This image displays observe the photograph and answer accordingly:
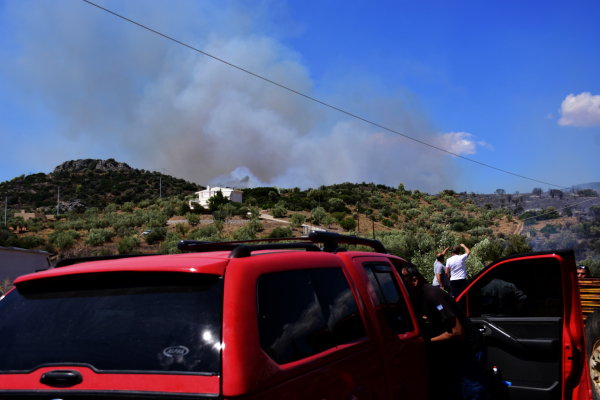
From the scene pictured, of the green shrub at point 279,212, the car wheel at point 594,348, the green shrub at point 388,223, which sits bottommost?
the car wheel at point 594,348

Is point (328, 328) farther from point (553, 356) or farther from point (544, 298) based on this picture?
point (544, 298)

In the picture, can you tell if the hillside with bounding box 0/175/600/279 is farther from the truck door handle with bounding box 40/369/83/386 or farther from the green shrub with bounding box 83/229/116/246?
the truck door handle with bounding box 40/369/83/386

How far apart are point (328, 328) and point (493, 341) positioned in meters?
3.12

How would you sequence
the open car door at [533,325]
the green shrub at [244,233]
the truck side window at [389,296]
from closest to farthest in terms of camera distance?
the truck side window at [389,296] → the open car door at [533,325] → the green shrub at [244,233]

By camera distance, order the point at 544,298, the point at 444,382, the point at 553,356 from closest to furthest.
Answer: the point at 444,382
the point at 553,356
the point at 544,298

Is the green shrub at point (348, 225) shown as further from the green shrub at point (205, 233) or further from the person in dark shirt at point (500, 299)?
the person in dark shirt at point (500, 299)

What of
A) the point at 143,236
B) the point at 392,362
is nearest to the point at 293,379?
the point at 392,362

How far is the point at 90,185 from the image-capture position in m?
85.1

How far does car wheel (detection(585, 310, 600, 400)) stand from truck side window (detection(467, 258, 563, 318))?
778 mm

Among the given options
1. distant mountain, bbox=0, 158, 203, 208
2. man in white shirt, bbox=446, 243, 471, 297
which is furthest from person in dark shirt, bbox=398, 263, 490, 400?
distant mountain, bbox=0, 158, 203, 208

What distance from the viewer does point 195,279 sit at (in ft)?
6.78

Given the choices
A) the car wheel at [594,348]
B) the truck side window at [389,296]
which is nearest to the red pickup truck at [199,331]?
the truck side window at [389,296]

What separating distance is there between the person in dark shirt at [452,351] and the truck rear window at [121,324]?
256 cm

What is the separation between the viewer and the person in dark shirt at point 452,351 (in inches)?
156
